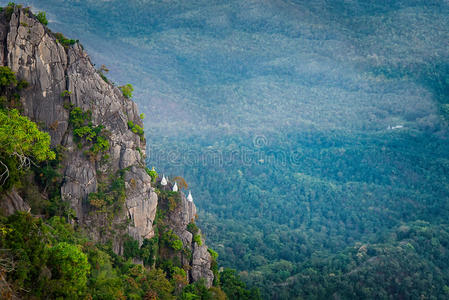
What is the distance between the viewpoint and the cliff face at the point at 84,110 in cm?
4112

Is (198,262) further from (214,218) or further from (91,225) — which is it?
(214,218)

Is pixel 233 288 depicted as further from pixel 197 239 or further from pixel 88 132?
pixel 88 132

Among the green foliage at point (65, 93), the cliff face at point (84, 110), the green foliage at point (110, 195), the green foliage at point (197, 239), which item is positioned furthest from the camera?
the green foliage at point (197, 239)

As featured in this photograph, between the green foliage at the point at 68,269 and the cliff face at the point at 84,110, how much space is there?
12.5 metres

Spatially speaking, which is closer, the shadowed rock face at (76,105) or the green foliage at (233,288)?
the shadowed rock face at (76,105)

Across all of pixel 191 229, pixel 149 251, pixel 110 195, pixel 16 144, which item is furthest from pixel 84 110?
pixel 191 229

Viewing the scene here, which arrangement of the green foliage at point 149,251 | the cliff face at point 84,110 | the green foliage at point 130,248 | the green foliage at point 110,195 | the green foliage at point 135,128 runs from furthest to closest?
the green foliage at point 135,128 < the green foliage at point 149,251 < the green foliage at point 130,248 < the green foliage at point 110,195 < the cliff face at point 84,110

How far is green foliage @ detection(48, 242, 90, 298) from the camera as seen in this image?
90.6ft

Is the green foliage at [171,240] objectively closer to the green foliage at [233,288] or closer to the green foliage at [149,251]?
the green foliage at [149,251]

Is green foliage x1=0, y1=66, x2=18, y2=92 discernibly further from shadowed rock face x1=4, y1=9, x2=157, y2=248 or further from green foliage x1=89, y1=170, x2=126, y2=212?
green foliage x1=89, y1=170, x2=126, y2=212

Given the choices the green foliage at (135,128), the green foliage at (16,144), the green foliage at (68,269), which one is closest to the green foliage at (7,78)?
the green foliage at (16,144)

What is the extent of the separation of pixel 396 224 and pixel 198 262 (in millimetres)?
114943

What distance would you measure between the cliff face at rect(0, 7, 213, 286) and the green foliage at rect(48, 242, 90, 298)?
41.1 ft

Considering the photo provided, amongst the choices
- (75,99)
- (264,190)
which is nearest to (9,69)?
(75,99)
